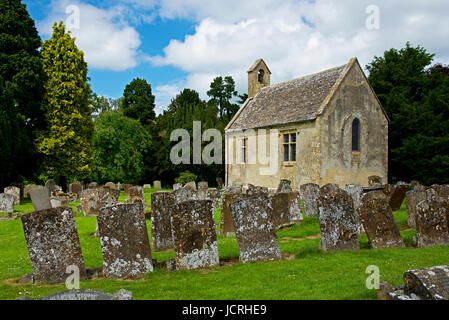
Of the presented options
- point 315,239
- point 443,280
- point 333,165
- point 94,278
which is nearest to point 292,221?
point 315,239

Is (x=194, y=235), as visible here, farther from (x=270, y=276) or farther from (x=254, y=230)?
(x=270, y=276)

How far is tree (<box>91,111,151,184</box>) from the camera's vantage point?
39562mm

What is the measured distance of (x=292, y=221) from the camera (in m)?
13.3

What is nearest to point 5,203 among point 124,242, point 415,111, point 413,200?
point 124,242

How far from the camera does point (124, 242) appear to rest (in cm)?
714

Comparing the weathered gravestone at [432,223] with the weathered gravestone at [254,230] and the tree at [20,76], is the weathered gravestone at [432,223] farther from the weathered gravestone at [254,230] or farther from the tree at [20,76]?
the tree at [20,76]

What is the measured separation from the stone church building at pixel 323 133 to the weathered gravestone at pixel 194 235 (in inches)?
663

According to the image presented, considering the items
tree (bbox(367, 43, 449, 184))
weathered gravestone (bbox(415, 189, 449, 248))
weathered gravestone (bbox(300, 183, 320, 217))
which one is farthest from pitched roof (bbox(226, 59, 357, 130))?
weathered gravestone (bbox(415, 189, 449, 248))

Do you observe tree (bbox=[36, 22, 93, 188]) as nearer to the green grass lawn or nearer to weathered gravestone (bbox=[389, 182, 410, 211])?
the green grass lawn

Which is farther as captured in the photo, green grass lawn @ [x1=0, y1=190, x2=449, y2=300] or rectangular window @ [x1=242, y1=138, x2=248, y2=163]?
rectangular window @ [x1=242, y1=138, x2=248, y2=163]

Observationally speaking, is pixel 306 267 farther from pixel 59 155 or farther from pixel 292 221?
pixel 59 155

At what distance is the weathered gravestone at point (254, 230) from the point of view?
7969mm

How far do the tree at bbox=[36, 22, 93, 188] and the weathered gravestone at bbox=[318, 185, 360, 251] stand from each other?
79.5ft

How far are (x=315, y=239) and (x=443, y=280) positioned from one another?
6.33m
